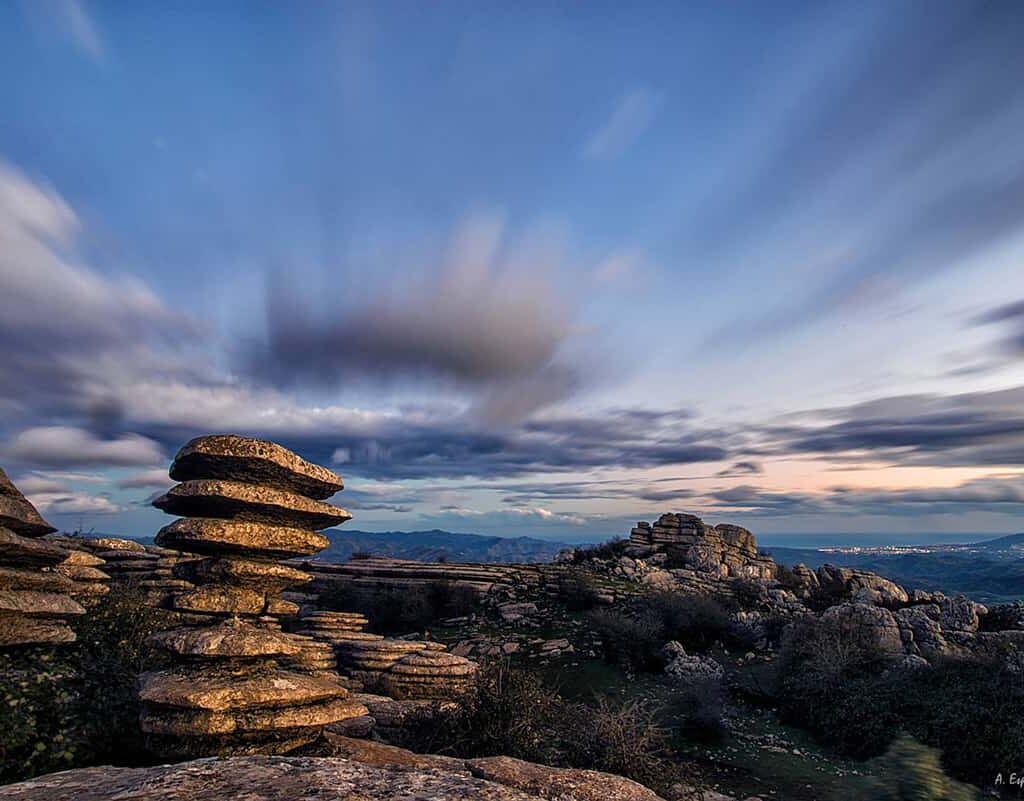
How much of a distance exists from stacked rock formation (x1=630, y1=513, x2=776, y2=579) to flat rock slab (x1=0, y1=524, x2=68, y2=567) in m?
44.6

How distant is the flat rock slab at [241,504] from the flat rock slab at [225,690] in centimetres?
211

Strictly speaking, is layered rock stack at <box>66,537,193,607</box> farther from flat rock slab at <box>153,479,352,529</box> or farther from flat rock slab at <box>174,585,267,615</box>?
flat rock slab at <box>153,479,352,529</box>

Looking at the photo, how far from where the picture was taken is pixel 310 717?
23.8 ft

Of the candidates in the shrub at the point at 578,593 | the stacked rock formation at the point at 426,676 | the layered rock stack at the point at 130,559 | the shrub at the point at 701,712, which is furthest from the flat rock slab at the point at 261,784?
the shrub at the point at 578,593

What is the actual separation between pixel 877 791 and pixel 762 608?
117 ft

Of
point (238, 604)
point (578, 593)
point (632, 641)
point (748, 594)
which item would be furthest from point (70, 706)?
point (748, 594)

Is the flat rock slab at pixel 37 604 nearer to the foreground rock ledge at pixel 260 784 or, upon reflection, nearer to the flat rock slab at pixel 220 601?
the flat rock slab at pixel 220 601

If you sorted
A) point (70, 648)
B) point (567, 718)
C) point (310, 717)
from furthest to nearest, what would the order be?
point (567, 718) → point (70, 648) → point (310, 717)

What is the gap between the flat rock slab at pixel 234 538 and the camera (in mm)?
7637

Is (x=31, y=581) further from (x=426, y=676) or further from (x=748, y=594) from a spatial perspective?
(x=748, y=594)

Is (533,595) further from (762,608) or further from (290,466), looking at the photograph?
(290,466)

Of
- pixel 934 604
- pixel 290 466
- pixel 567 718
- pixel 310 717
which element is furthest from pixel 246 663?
pixel 934 604

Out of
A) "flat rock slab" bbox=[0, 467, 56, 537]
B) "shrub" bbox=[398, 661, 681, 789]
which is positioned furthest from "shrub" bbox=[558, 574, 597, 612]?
"flat rock slab" bbox=[0, 467, 56, 537]

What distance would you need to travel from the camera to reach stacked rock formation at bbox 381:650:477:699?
16.9 m
